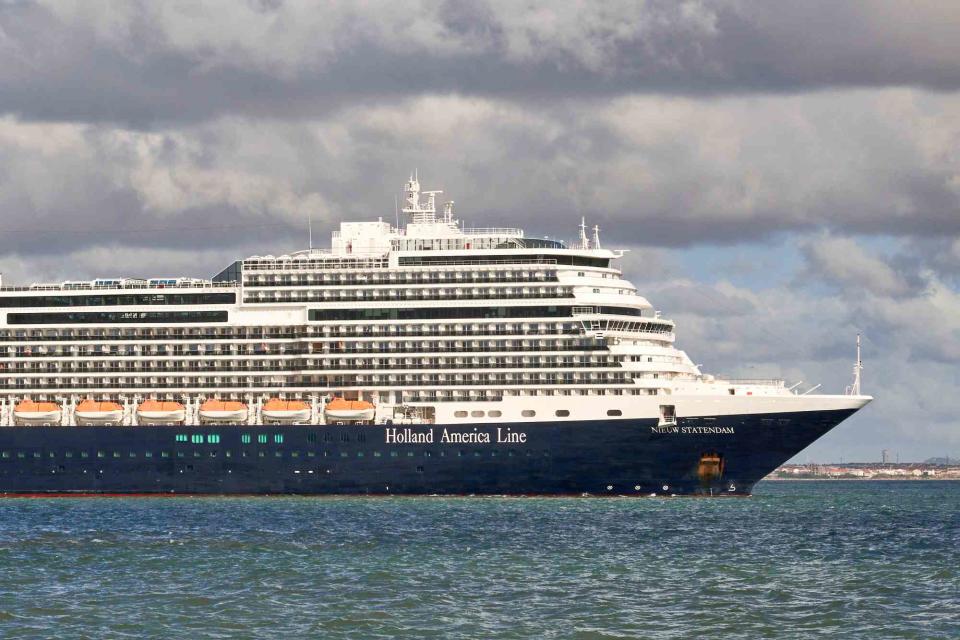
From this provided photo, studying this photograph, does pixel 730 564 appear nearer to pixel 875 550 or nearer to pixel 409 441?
pixel 875 550

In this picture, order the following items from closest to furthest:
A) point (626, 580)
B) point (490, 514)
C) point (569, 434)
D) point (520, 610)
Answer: point (520, 610)
point (626, 580)
point (490, 514)
point (569, 434)

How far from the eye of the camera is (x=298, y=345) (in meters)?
98.9

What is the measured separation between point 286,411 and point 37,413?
55.3 feet

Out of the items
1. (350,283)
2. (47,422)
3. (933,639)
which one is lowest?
(933,639)

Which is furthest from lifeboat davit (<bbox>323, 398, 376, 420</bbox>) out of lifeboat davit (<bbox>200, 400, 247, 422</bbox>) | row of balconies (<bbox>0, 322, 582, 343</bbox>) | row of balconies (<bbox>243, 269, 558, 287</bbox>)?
row of balconies (<bbox>243, 269, 558, 287</bbox>)

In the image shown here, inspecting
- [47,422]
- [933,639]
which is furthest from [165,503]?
[933,639]

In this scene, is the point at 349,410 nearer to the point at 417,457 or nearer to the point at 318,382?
the point at 318,382

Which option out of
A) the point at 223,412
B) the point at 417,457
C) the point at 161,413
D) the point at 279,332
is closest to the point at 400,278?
the point at 279,332

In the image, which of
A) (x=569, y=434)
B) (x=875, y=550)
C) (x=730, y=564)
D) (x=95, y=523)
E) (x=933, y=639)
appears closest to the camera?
(x=933, y=639)

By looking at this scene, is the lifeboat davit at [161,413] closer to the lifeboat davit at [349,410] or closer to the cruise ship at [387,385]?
the cruise ship at [387,385]

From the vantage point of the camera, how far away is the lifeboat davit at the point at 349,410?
316ft

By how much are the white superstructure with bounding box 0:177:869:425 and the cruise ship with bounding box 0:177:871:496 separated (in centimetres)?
13

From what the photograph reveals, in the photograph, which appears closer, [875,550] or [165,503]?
[875,550]

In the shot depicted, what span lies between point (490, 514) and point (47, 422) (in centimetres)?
3524
